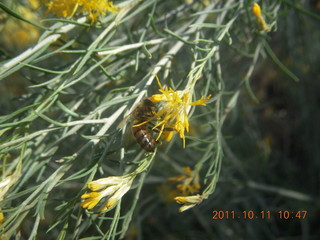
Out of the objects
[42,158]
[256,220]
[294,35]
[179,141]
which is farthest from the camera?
[294,35]

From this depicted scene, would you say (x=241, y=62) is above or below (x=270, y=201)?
above

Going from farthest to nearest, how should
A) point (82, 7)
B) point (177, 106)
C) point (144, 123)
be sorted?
point (82, 7)
point (144, 123)
point (177, 106)

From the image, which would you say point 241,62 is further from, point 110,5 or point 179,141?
point 110,5

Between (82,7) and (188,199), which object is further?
(82,7)

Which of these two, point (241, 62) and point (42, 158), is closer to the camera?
point (42, 158)

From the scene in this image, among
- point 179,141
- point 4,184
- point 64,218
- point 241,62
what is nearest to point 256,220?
point 179,141

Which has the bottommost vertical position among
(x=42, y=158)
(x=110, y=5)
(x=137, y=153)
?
(x=137, y=153)

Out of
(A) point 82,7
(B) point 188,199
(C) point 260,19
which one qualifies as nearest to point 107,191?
(B) point 188,199
